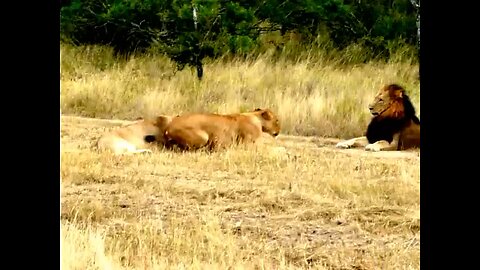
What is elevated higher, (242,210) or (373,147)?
(373,147)

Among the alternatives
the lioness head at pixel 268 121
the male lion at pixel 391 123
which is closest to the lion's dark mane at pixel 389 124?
the male lion at pixel 391 123

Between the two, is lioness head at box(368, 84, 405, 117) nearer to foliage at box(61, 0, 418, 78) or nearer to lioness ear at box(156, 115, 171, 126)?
foliage at box(61, 0, 418, 78)

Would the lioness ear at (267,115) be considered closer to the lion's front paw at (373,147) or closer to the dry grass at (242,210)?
the dry grass at (242,210)

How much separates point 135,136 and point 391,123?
84cm

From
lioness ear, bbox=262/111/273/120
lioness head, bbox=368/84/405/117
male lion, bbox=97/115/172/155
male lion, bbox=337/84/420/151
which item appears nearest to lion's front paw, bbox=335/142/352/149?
male lion, bbox=337/84/420/151

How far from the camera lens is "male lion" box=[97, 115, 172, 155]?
8.62 feet

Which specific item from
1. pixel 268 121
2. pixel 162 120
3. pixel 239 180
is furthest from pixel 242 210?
pixel 162 120

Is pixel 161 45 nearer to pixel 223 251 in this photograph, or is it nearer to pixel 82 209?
pixel 82 209

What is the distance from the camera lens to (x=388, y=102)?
2.73m

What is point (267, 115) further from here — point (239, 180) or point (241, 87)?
point (239, 180)

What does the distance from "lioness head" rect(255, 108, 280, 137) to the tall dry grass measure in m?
0.03

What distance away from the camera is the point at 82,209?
2.30 meters
